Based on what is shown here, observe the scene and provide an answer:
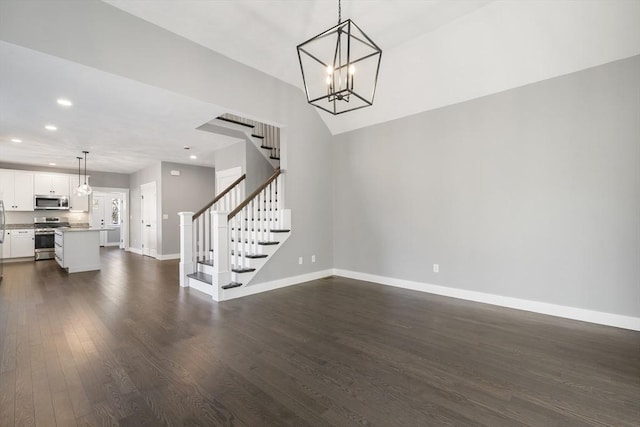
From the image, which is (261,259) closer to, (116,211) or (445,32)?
(445,32)

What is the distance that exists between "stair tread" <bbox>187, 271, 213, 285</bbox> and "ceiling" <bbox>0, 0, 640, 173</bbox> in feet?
8.08

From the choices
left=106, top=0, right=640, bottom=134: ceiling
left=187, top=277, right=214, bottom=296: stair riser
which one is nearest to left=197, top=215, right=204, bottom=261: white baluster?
left=187, top=277, right=214, bottom=296: stair riser

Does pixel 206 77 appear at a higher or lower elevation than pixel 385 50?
lower

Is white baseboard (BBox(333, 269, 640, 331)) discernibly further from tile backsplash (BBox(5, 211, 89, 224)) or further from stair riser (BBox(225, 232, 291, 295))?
tile backsplash (BBox(5, 211, 89, 224))

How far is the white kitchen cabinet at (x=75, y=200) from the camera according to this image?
8.46 meters

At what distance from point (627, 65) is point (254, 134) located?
556 cm

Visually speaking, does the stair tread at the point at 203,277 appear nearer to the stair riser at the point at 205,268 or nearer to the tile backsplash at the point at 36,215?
the stair riser at the point at 205,268

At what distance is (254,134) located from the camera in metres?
6.14

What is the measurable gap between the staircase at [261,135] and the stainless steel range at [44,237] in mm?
6188

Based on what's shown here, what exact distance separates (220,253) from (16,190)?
763cm

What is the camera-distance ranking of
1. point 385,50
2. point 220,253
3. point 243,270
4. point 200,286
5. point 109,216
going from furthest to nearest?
1. point 109,216
2. point 200,286
3. point 243,270
4. point 220,253
5. point 385,50

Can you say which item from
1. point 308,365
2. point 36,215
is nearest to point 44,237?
point 36,215

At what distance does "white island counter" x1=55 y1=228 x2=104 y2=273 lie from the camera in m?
5.98

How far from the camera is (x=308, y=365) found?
225cm
